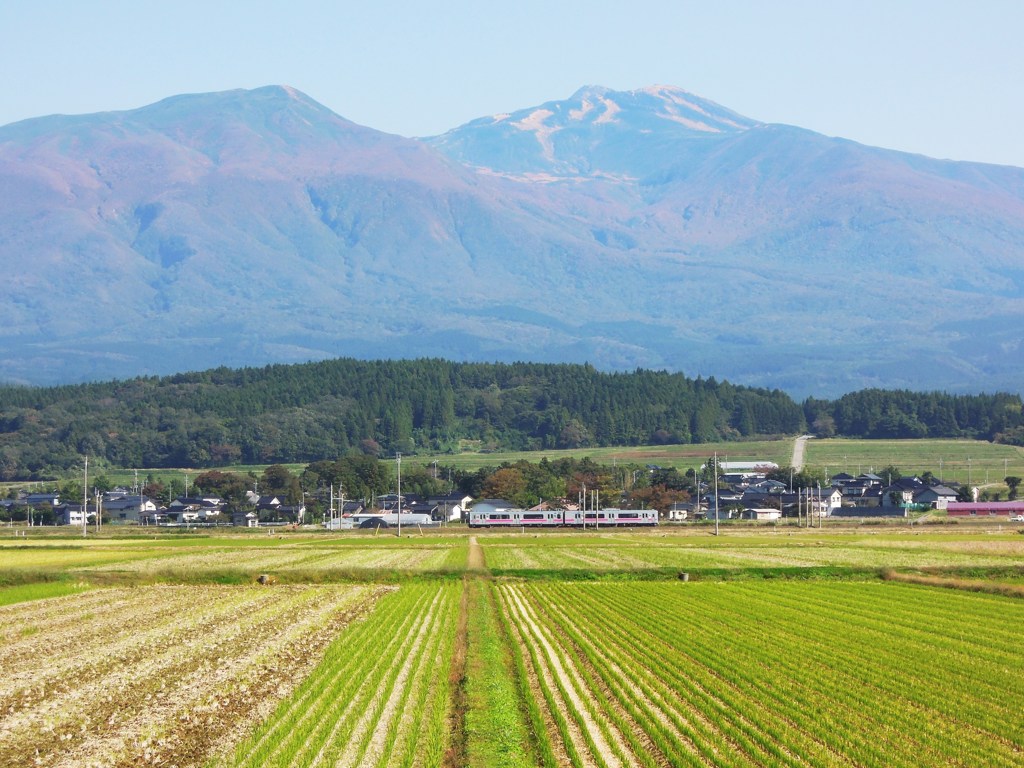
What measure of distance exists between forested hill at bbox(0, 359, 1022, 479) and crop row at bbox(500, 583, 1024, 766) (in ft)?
403

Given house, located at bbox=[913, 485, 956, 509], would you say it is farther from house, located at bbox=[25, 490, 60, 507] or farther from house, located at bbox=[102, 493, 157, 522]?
house, located at bbox=[25, 490, 60, 507]

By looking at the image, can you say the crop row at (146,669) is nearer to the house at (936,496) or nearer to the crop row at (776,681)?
the crop row at (776,681)

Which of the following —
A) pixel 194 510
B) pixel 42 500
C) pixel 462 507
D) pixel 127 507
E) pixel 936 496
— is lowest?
pixel 462 507

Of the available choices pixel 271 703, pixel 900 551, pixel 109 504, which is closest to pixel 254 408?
pixel 109 504

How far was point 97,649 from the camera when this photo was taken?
22.6 m

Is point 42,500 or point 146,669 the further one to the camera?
point 42,500

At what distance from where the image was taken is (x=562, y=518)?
319ft

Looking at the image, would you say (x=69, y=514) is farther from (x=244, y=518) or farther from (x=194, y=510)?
(x=244, y=518)

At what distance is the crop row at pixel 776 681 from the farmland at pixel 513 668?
0.05 metres

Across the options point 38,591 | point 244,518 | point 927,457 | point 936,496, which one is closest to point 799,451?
point 927,457

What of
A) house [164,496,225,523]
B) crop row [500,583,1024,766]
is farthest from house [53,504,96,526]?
crop row [500,583,1024,766]

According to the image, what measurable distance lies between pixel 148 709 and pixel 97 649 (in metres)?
6.10

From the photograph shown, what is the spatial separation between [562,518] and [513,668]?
254 ft

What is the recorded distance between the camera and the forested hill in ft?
486
